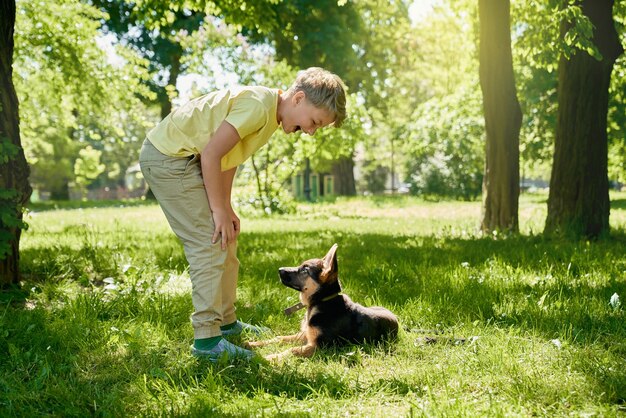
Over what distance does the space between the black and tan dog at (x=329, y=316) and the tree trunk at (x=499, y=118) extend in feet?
20.5

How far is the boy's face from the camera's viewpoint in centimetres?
367

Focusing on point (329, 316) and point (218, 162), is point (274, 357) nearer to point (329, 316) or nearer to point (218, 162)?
point (329, 316)

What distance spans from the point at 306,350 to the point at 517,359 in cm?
135

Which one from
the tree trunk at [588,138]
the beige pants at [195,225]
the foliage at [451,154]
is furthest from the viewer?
the foliage at [451,154]

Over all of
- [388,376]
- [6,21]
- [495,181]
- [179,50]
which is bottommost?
[388,376]

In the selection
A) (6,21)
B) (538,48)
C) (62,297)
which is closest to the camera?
(62,297)

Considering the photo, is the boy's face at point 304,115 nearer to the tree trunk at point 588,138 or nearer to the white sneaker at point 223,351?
the white sneaker at point 223,351

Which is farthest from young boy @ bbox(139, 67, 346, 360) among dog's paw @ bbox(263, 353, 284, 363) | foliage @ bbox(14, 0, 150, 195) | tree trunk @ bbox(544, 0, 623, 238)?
foliage @ bbox(14, 0, 150, 195)

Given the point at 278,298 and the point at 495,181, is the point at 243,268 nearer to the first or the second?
the point at 278,298

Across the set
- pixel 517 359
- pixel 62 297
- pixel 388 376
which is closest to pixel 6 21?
pixel 62 297

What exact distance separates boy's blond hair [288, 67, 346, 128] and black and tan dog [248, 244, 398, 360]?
962mm

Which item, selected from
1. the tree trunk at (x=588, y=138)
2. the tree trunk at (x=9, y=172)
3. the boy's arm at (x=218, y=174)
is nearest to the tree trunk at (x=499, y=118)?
the tree trunk at (x=588, y=138)

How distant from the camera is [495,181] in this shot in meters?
9.91

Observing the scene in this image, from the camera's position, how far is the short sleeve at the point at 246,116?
354 cm
